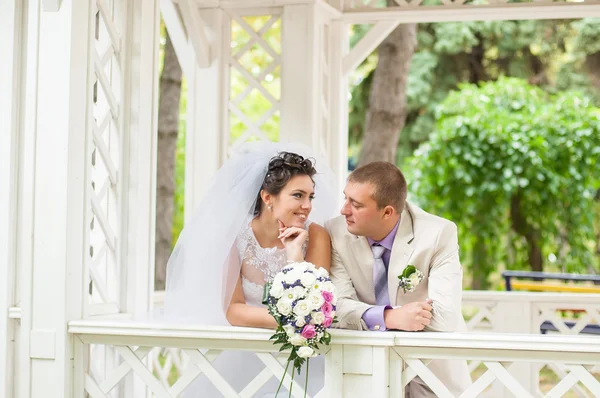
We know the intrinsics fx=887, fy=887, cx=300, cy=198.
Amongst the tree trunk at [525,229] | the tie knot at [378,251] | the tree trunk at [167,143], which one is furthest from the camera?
the tree trunk at [525,229]

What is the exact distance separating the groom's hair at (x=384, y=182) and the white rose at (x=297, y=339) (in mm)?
913

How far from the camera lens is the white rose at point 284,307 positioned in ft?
11.3

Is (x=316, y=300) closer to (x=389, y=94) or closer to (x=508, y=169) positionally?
(x=389, y=94)

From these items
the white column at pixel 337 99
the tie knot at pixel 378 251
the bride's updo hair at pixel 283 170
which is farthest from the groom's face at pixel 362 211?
the white column at pixel 337 99

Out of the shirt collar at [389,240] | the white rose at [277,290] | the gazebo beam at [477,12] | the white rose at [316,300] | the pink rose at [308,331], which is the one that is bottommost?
the pink rose at [308,331]

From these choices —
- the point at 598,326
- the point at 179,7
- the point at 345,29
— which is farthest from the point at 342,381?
the point at 598,326

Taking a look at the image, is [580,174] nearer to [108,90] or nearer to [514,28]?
[514,28]

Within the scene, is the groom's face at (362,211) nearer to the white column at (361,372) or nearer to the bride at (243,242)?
the bride at (243,242)

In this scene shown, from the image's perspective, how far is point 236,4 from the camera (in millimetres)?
6129

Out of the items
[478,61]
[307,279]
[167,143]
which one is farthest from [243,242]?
[478,61]

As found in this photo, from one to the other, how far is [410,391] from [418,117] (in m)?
12.5

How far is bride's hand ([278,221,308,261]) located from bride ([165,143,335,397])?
0.14 metres

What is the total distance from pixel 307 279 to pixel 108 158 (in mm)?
1571

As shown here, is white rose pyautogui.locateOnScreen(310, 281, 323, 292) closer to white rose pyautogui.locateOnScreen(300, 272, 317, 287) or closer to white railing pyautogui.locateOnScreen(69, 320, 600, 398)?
white rose pyautogui.locateOnScreen(300, 272, 317, 287)
